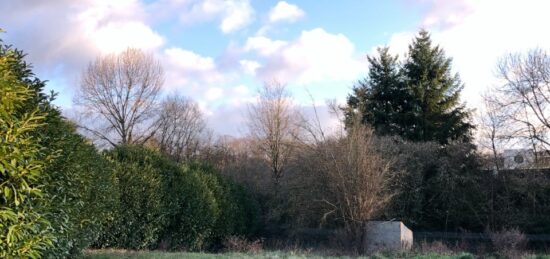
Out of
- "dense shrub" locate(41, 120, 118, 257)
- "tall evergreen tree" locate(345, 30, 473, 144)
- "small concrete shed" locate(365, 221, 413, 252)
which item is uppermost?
"tall evergreen tree" locate(345, 30, 473, 144)

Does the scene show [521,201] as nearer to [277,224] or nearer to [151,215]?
[277,224]

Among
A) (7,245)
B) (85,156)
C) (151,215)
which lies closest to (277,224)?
(151,215)

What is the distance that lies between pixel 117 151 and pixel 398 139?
13221 mm

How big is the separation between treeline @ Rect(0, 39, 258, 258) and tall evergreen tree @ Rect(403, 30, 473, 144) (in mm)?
17215

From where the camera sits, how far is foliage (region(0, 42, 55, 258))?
4773 mm

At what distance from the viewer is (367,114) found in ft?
97.9

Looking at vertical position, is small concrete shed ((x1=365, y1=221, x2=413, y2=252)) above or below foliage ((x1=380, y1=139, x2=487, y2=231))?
below

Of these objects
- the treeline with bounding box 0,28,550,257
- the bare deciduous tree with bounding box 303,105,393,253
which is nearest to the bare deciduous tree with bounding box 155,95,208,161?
the treeline with bounding box 0,28,550,257

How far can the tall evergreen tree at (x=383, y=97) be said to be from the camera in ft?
98.0

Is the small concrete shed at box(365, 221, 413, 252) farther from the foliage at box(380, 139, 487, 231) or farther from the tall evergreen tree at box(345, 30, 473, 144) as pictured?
the tall evergreen tree at box(345, 30, 473, 144)

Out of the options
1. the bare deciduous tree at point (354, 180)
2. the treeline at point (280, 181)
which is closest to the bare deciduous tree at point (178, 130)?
the treeline at point (280, 181)

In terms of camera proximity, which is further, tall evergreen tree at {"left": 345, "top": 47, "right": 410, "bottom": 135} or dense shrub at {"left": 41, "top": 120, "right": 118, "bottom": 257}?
tall evergreen tree at {"left": 345, "top": 47, "right": 410, "bottom": 135}

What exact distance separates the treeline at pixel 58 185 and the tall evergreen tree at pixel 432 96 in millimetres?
17215

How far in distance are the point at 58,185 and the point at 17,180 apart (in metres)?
1.50
